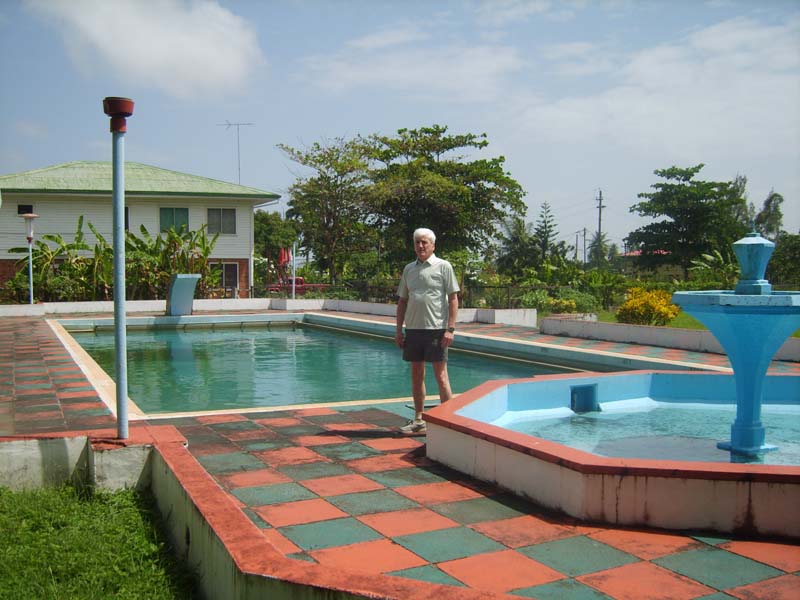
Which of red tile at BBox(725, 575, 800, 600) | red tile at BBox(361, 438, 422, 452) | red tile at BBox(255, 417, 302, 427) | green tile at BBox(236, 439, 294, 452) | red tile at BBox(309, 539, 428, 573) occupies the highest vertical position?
red tile at BBox(725, 575, 800, 600)

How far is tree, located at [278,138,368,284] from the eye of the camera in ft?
104

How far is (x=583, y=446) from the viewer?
19.9 ft

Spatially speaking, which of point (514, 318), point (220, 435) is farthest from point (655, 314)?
point (220, 435)

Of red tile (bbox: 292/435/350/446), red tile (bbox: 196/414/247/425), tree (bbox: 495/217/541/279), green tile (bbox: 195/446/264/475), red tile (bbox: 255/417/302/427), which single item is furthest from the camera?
tree (bbox: 495/217/541/279)

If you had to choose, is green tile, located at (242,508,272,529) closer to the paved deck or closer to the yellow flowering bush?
the paved deck

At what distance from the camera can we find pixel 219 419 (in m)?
6.43

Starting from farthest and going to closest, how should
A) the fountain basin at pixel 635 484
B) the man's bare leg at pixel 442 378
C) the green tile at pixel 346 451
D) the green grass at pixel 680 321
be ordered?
the green grass at pixel 680 321
the man's bare leg at pixel 442 378
the green tile at pixel 346 451
the fountain basin at pixel 635 484

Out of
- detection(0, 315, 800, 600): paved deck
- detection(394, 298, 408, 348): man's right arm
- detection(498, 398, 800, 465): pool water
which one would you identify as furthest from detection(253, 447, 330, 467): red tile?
detection(498, 398, 800, 465): pool water

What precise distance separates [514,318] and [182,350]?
331 inches

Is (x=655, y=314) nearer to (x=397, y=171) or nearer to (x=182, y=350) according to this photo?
(x=182, y=350)

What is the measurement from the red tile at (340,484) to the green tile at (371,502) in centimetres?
8

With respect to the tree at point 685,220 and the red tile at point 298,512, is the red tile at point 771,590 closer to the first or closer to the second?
the red tile at point 298,512

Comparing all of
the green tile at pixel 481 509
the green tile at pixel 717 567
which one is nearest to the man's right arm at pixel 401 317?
the green tile at pixel 481 509

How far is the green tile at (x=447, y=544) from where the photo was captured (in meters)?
3.31
